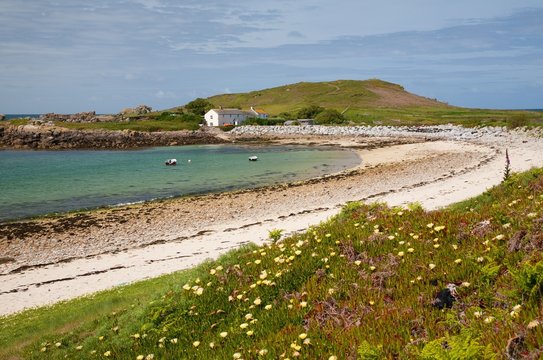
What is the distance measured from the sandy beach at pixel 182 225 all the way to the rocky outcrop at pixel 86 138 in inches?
3011

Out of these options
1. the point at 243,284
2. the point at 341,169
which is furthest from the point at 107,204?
the point at 243,284

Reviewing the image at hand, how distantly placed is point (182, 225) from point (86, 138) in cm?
10451

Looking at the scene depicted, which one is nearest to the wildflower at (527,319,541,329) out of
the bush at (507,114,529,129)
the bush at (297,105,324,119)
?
the bush at (507,114,529,129)

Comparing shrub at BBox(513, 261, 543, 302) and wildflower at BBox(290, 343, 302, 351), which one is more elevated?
shrub at BBox(513, 261, 543, 302)

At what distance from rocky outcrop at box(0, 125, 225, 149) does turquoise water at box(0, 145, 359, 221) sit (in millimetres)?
25179

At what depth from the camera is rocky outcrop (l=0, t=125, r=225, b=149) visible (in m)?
119

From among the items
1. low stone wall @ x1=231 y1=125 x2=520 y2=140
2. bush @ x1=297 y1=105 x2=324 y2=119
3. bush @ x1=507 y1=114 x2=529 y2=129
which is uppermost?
bush @ x1=297 y1=105 x2=324 y2=119

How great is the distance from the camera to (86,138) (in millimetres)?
126938

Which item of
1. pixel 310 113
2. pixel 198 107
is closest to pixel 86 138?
pixel 198 107

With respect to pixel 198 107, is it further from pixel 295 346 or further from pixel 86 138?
pixel 295 346

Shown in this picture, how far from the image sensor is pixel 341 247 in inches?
387

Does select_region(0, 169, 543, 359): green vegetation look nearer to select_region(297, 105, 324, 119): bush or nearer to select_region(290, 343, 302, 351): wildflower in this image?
select_region(290, 343, 302, 351): wildflower

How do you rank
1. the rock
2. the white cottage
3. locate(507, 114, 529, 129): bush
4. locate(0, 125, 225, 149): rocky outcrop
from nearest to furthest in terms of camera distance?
the rock
locate(507, 114, 529, 129): bush
locate(0, 125, 225, 149): rocky outcrop
the white cottage

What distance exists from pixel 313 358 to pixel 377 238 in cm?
423
